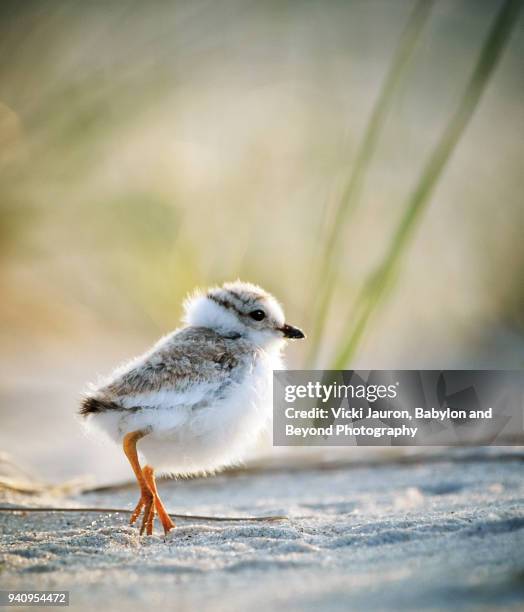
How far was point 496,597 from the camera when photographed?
1218 millimetres

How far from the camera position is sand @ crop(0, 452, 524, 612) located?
133 cm

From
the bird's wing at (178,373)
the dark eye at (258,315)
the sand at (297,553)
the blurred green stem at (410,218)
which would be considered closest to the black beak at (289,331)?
the dark eye at (258,315)

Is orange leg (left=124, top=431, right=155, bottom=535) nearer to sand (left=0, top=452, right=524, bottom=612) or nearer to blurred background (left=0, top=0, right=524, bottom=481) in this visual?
sand (left=0, top=452, right=524, bottom=612)

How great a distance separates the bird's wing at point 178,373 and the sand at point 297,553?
1.32 feet

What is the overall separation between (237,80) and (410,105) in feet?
3.60

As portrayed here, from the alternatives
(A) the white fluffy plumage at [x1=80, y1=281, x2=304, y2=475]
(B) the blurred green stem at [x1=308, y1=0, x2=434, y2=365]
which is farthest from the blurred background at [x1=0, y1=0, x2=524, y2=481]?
(A) the white fluffy plumage at [x1=80, y1=281, x2=304, y2=475]

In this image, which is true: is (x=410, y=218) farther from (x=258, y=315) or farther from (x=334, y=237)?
(x=258, y=315)

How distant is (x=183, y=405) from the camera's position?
2311mm

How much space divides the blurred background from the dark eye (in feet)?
2.65

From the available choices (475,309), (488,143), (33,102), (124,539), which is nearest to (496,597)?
(124,539)

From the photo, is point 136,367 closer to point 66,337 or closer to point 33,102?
point 33,102

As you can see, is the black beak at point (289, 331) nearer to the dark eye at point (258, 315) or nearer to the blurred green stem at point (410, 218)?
the dark eye at point (258, 315)

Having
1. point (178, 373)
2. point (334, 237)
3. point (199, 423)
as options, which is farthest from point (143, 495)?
point (334, 237)

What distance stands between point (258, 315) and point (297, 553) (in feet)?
4.16
